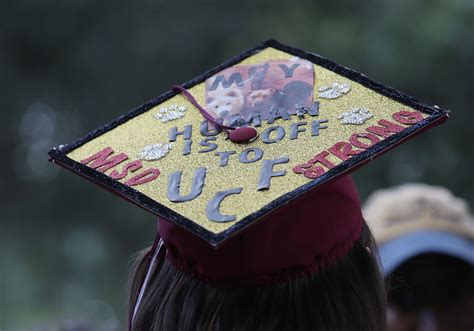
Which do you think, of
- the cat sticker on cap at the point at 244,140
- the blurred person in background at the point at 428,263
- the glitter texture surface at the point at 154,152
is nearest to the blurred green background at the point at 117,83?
the blurred person in background at the point at 428,263

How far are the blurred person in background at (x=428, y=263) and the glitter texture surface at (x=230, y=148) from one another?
108cm

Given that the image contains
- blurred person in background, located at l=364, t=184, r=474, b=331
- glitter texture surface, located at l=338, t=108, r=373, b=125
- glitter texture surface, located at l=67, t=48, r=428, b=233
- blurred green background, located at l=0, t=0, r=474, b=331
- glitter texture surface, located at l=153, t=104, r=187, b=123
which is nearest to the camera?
glitter texture surface, located at l=67, t=48, r=428, b=233

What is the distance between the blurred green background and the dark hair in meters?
5.02

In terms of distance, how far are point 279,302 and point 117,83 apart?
6255 millimetres

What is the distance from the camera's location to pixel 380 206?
2635mm

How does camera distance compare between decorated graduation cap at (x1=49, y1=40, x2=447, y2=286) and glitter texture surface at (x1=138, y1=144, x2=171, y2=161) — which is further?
glitter texture surface at (x1=138, y1=144, x2=171, y2=161)

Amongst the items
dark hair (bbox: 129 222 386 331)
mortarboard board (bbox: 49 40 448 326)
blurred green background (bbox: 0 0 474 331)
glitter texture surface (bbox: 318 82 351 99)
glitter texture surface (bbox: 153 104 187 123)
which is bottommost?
blurred green background (bbox: 0 0 474 331)

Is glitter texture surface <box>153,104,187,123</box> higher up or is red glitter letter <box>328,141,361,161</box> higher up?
glitter texture surface <box>153,104,187,123</box>

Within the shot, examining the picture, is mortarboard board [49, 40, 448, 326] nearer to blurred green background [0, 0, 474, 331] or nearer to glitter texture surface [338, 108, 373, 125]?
glitter texture surface [338, 108, 373, 125]

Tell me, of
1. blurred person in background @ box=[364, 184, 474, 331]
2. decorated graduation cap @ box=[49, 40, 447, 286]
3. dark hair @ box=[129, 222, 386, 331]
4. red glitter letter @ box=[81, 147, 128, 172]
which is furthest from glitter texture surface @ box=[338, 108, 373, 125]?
blurred person in background @ box=[364, 184, 474, 331]

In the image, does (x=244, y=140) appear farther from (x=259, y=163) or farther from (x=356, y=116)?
(x=356, y=116)

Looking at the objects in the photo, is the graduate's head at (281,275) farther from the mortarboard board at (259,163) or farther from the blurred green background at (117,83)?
the blurred green background at (117,83)

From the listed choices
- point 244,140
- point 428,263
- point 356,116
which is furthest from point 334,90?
point 428,263

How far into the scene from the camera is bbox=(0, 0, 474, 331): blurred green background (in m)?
6.44
